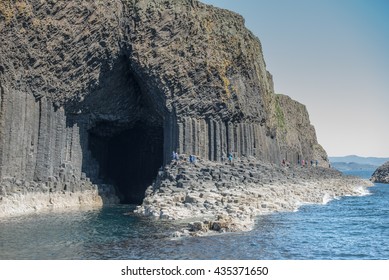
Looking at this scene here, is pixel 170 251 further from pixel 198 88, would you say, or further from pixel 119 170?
pixel 119 170

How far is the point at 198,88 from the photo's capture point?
157ft

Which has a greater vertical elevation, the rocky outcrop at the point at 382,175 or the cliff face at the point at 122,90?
the cliff face at the point at 122,90

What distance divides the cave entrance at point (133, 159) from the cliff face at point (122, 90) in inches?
4.4

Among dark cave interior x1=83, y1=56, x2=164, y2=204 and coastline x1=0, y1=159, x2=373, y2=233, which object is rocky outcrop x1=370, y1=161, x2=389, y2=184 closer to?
coastline x1=0, y1=159, x2=373, y2=233

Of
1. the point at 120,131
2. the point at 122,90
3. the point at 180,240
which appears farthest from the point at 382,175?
the point at 180,240

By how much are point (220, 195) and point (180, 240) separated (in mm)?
14253

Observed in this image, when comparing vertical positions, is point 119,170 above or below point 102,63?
below

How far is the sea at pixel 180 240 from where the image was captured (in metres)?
21.2

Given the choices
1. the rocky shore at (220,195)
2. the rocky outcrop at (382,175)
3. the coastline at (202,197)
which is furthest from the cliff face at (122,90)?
the rocky outcrop at (382,175)

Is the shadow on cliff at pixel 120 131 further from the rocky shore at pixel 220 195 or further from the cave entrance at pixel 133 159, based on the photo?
the rocky shore at pixel 220 195

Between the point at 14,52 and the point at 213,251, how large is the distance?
24180 mm

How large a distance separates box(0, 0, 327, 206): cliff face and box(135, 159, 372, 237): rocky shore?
318cm

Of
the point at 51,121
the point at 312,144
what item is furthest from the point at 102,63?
the point at 312,144

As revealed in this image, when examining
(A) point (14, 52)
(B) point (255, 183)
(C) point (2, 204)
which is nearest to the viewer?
(C) point (2, 204)
